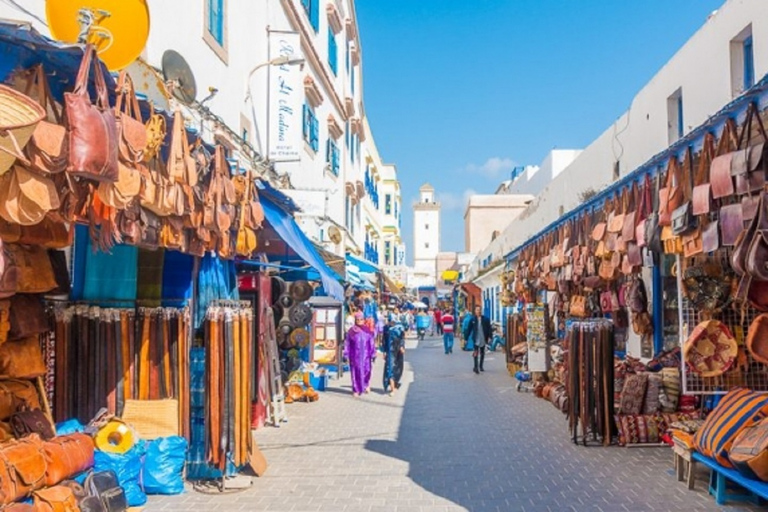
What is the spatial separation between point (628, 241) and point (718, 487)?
2.48 meters

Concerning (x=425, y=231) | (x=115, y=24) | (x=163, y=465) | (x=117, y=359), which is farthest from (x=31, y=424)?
(x=425, y=231)

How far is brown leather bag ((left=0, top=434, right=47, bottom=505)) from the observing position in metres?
4.44

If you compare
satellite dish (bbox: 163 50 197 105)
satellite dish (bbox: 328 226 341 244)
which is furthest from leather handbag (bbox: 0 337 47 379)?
satellite dish (bbox: 328 226 341 244)

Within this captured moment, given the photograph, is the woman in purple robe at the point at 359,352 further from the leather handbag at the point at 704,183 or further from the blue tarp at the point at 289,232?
the leather handbag at the point at 704,183

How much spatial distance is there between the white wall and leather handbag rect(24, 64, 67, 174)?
294 inches

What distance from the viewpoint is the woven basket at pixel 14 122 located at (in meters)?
2.96

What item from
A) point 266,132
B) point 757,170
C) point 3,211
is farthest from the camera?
point 266,132

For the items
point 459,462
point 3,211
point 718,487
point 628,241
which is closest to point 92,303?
point 3,211

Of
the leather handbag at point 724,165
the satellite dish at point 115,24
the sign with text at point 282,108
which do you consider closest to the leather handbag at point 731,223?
the leather handbag at point 724,165

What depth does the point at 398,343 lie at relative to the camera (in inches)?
536

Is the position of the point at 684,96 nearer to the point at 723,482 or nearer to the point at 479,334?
the point at 723,482

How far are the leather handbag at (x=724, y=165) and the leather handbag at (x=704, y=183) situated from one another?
0.12 metres

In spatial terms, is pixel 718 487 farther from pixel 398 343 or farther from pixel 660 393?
pixel 398 343

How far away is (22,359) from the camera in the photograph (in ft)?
17.7
